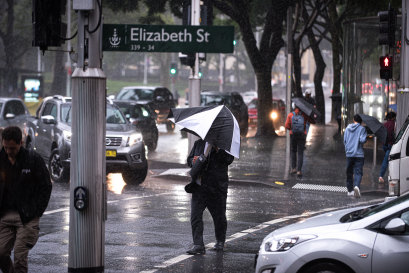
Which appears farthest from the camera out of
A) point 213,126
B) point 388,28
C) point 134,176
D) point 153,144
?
point 153,144

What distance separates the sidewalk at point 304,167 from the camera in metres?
20.1

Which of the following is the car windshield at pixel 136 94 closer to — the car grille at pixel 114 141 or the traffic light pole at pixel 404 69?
the car grille at pixel 114 141

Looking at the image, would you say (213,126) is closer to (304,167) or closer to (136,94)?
(304,167)

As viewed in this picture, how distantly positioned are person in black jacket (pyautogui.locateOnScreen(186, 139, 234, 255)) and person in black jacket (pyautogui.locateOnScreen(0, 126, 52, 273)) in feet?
11.0

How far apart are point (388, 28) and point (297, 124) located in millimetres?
4259

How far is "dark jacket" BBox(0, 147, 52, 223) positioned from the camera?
7930 mm

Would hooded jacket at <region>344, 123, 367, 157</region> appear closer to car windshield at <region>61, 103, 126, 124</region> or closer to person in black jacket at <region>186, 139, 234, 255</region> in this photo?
car windshield at <region>61, 103, 126, 124</region>

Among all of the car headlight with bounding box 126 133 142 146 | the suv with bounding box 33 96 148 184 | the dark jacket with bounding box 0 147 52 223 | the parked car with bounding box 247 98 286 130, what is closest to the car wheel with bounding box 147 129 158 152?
the suv with bounding box 33 96 148 184

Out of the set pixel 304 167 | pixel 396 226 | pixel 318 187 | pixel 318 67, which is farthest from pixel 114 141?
pixel 318 67

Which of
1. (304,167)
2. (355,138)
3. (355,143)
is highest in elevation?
(355,138)

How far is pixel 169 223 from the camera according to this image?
13.5 metres

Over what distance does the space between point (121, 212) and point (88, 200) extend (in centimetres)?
609

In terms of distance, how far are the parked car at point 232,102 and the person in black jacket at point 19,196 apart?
1068 inches

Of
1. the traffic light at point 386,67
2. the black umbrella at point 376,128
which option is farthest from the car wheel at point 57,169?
the traffic light at point 386,67
